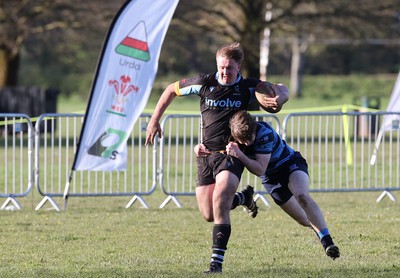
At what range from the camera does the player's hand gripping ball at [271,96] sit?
8.20m

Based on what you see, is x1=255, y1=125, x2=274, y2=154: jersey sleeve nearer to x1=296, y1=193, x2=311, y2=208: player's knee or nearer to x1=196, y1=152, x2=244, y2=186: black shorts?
x1=196, y1=152, x2=244, y2=186: black shorts

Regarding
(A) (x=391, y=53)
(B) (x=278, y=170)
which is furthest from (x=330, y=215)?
(A) (x=391, y=53)

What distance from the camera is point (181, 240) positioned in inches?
417

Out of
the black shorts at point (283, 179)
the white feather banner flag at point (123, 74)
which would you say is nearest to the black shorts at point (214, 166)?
the black shorts at point (283, 179)

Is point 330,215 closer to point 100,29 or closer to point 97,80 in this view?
point 97,80

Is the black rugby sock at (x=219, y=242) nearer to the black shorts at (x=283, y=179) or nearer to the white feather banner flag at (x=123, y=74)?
the black shorts at (x=283, y=179)

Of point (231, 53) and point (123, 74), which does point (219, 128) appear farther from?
point (123, 74)

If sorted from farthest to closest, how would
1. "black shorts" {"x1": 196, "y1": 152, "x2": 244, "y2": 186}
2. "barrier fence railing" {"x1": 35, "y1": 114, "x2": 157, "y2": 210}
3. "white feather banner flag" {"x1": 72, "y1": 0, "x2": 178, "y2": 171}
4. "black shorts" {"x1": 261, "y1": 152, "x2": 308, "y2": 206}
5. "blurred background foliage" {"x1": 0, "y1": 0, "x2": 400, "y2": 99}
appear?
1. "blurred background foliage" {"x1": 0, "y1": 0, "x2": 400, "y2": 99}
2. "barrier fence railing" {"x1": 35, "y1": 114, "x2": 157, "y2": 210}
3. "white feather banner flag" {"x1": 72, "y1": 0, "x2": 178, "y2": 171}
4. "black shorts" {"x1": 261, "y1": 152, "x2": 308, "y2": 206}
5. "black shorts" {"x1": 196, "y1": 152, "x2": 244, "y2": 186}

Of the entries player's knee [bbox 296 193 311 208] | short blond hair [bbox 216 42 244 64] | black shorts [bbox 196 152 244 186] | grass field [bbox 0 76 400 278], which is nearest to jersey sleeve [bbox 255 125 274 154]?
black shorts [bbox 196 152 244 186]

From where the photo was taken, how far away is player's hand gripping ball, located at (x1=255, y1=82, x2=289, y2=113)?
820cm

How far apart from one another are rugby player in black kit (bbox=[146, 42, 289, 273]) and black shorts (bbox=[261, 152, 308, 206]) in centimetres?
34

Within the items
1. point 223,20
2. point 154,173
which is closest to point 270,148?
point 154,173

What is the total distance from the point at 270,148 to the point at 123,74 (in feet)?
14.5

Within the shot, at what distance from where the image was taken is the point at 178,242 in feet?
34.2
